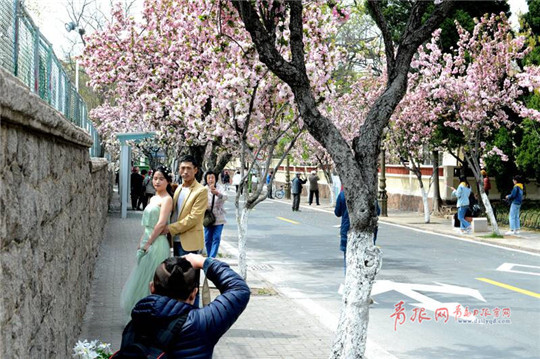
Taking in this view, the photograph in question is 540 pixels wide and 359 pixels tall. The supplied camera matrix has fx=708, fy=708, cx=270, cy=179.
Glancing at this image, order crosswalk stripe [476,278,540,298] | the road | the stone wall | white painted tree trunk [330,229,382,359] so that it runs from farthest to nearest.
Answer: crosswalk stripe [476,278,540,298] < the road < white painted tree trunk [330,229,382,359] < the stone wall

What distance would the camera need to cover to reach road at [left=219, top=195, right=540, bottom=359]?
7918mm

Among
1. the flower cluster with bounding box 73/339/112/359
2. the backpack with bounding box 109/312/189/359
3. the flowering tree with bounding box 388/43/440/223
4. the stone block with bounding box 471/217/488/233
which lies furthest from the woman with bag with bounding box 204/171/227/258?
the flowering tree with bounding box 388/43/440/223

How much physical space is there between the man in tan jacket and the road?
2.07m

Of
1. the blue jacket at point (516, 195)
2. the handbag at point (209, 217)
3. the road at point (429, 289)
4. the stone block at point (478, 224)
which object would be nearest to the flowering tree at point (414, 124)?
the stone block at point (478, 224)

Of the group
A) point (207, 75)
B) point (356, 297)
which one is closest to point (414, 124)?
point (207, 75)

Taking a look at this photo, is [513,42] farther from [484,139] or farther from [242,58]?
[242,58]

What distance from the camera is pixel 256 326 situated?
8273 millimetres

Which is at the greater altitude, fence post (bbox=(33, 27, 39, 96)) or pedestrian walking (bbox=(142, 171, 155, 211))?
Result: fence post (bbox=(33, 27, 39, 96))

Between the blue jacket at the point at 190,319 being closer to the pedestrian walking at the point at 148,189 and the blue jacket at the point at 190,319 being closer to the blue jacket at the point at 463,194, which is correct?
the blue jacket at the point at 463,194

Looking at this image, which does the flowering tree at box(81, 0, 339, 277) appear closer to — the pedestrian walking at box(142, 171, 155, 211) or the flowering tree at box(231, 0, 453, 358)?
the flowering tree at box(231, 0, 453, 358)

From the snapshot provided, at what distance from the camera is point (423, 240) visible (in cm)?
1956

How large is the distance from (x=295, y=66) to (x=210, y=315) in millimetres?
4168

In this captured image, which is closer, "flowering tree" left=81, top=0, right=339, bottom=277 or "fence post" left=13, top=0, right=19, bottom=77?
"fence post" left=13, top=0, right=19, bottom=77

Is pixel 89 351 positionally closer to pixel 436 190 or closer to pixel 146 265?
pixel 146 265
